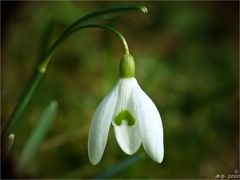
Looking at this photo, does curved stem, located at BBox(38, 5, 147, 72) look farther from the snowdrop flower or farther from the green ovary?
the green ovary

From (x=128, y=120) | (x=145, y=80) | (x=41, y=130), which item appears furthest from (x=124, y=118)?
(x=145, y=80)

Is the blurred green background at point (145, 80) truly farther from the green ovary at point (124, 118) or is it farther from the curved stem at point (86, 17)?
the green ovary at point (124, 118)

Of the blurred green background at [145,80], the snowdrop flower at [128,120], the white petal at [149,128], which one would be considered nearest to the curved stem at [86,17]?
the snowdrop flower at [128,120]

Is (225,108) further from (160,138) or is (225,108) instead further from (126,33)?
(160,138)

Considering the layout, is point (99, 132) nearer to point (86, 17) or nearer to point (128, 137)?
point (128, 137)

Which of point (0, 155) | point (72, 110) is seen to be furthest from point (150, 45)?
point (0, 155)

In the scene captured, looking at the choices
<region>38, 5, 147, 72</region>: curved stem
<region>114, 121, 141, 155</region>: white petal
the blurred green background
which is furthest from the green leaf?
<region>114, 121, 141, 155</region>: white petal
